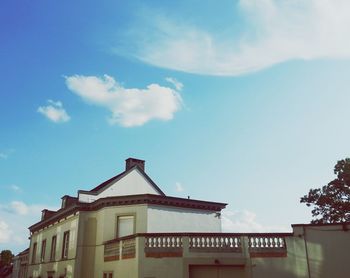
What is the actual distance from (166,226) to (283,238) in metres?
8.75

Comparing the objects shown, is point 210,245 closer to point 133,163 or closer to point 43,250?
point 133,163

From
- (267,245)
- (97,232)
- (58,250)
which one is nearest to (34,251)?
(58,250)

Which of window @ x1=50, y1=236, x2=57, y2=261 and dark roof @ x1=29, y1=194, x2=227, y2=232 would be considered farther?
window @ x1=50, y1=236, x2=57, y2=261

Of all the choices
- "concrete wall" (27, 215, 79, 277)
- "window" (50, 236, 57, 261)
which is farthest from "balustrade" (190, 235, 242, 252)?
"window" (50, 236, 57, 261)

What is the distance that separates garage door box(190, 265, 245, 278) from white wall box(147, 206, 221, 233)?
20.1 ft

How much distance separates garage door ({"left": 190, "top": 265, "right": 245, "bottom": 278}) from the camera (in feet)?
48.9

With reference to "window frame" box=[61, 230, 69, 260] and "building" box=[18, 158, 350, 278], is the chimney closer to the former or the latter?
"building" box=[18, 158, 350, 278]

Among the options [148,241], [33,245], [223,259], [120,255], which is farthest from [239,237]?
[33,245]

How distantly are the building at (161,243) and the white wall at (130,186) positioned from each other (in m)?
0.09

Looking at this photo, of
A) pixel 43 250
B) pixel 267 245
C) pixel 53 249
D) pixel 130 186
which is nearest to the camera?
pixel 267 245

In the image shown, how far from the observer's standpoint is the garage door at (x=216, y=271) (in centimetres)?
1491

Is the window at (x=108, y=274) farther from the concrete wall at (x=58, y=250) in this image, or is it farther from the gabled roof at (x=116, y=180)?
the gabled roof at (x=116, y=180)

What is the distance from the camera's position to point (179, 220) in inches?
878

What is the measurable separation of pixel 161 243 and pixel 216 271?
2.86 m
